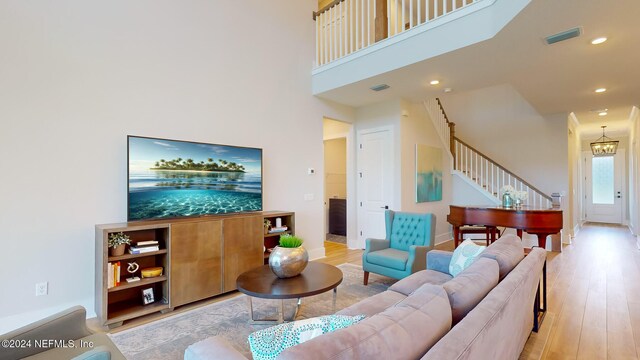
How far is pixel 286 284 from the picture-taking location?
2.64 meters

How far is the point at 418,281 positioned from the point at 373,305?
780 mm

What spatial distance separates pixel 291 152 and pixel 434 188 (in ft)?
10.8

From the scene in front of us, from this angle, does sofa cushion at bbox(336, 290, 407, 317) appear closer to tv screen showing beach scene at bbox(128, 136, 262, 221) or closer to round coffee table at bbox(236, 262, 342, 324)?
round coffee table at bbox(236, 262, 342, 324)

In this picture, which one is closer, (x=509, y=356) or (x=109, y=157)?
(x=509, y=356)

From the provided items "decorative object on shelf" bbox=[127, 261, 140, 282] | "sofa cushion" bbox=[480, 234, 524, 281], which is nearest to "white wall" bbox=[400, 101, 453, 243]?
"sofa cushion" bbox=[480, 234, 524, 281]

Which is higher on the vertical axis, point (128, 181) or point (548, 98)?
point (548, 98)

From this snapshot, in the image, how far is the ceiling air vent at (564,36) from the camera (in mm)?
2973

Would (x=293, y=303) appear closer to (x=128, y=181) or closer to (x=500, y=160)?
(x=128, y=181)


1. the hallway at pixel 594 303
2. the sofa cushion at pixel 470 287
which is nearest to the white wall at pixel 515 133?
the hallway at pixel 594 303

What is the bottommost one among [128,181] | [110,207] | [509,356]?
[509,356]

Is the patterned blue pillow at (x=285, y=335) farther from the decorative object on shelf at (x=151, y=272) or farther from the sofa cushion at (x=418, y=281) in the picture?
the decorative object on shelf at (x=151, y=272)

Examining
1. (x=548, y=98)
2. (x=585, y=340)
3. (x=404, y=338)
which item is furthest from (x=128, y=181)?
(x=548, y=98)

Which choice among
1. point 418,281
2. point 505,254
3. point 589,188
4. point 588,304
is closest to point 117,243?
point 418,281

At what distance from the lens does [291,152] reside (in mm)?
4922
